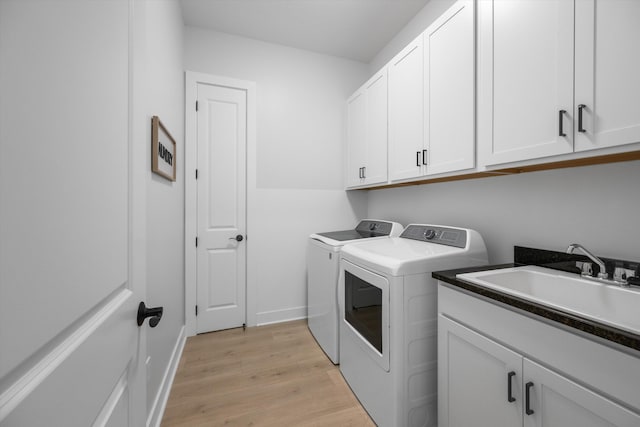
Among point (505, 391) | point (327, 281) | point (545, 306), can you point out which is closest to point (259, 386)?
point (327, 281)

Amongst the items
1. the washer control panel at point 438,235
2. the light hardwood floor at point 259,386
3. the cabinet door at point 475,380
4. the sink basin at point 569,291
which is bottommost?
the light hardwood floor at point 259,386

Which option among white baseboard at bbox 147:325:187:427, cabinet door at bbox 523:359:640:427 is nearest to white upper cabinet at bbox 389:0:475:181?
cabinet door at bbox 523:359:640:427

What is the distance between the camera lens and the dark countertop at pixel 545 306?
67 centimetres

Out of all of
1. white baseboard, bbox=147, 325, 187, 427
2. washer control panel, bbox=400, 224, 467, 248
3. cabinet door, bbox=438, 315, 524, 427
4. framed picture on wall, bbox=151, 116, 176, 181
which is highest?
framed picture on wall, bbox=151, 116, 176, 181

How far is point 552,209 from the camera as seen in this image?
1.36 meters

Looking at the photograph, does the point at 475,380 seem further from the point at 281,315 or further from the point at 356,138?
the point at 356,138

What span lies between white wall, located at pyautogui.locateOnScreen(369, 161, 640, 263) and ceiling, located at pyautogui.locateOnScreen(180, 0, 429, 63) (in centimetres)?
161

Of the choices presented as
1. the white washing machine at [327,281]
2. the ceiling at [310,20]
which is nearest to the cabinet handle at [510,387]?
the white washing machine at [327,281]

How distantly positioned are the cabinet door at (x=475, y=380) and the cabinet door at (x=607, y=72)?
85cm

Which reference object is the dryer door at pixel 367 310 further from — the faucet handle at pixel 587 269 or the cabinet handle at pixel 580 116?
the cabinet handle at pixel 580 116

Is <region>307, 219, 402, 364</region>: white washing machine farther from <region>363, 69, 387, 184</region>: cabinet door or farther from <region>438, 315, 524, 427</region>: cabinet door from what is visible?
<region>438, 315, 524, 427</region>: cabinet door

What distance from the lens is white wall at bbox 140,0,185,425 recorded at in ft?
4.48

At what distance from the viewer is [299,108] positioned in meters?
2.86

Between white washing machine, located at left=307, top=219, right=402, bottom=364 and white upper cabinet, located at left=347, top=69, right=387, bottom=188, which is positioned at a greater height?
white upper cabinet, located at left=347, top=69, right=387, bottom=188
